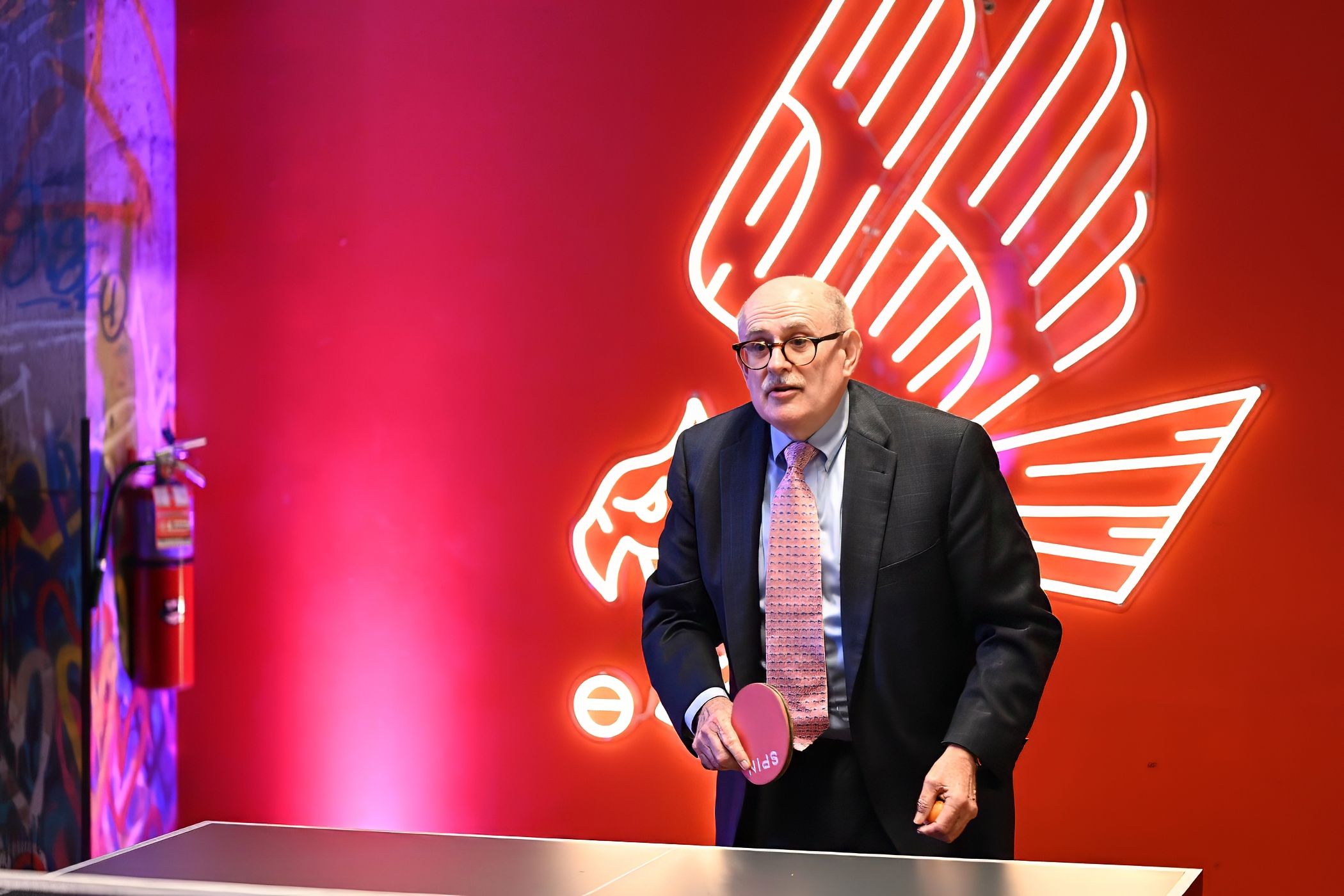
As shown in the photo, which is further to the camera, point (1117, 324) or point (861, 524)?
point (1117, 324)

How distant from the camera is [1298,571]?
337 centimetres

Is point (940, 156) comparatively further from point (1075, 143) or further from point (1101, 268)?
point (1101, 268)

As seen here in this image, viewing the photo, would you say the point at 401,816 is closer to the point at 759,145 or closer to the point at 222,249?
the point at 222,249

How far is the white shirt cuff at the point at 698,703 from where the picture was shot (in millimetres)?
2229

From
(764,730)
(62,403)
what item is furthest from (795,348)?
(62,403)

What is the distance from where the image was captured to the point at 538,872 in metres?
1.69

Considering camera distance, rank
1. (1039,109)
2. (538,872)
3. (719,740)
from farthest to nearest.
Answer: (1039,109), (719,740), (538,872)

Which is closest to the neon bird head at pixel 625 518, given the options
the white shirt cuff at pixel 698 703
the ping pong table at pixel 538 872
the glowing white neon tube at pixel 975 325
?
the glowing white neon tube at pixel 975 325

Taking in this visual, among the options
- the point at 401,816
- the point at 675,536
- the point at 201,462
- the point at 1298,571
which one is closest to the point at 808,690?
the point at 675,536

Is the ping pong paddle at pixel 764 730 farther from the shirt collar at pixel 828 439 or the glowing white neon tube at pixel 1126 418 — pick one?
the glowing white neon tube at pixel 1126 418

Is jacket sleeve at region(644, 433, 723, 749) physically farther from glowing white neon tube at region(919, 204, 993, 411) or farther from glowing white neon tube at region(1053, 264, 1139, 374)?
glowing white neon tube at region(1053, 264, 1139, 374)

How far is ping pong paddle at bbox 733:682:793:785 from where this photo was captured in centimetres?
195

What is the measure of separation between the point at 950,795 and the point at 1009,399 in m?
1.78

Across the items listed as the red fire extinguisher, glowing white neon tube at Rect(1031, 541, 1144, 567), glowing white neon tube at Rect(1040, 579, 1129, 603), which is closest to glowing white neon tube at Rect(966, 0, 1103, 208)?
glowing white neon tube at Rect(1031, 541, 1144, 567)
